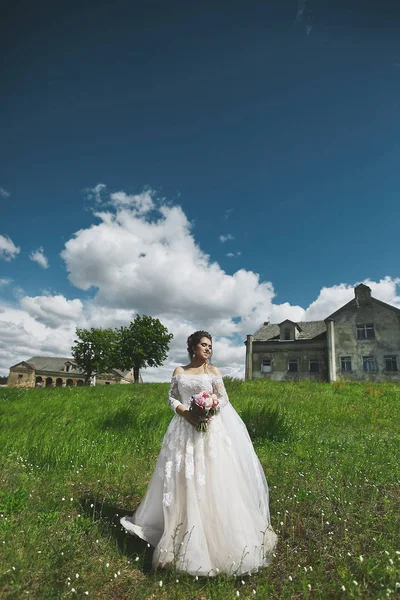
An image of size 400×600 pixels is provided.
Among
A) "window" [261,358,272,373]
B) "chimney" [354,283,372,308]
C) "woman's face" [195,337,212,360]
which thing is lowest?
"woman's face" [195,337,212,360]

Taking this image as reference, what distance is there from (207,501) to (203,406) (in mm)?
1158

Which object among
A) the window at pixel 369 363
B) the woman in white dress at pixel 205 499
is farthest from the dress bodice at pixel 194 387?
the window at pixel 369 363

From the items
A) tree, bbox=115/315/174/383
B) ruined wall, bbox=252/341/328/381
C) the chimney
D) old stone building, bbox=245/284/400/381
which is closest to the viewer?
old stone building, bbox=245/284/400/381

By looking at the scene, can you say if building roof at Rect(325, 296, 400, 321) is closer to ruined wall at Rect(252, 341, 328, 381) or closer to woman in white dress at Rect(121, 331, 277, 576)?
ruined wall at Rect(252, 341, 328, 381)

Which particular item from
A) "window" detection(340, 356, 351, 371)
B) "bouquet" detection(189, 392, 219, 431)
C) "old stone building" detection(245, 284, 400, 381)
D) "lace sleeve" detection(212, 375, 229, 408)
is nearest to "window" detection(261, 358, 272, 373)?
"old stone building" detection(245, 284, 400, 381)

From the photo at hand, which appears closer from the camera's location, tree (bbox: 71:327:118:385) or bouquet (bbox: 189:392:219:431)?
bouquet (bbox: 189:392:219:431)

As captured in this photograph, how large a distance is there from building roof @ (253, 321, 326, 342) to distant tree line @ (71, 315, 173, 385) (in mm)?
21040

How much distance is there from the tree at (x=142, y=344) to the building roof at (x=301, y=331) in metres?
20.8

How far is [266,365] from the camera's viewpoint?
138 feet

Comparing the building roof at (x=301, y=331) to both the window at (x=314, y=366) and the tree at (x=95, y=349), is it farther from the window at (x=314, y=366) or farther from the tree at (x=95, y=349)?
the tree at (x=95, y=349)

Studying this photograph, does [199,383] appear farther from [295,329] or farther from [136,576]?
[295,329]

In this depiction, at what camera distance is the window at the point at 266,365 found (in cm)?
4188

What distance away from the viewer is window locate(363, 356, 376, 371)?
36.9 metres

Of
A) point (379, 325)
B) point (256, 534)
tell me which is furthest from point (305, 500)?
point (379, 325)
